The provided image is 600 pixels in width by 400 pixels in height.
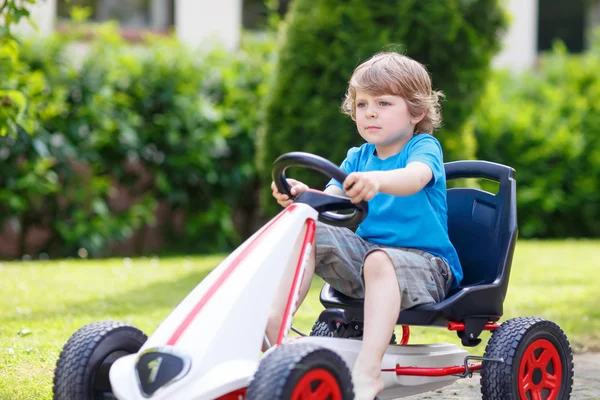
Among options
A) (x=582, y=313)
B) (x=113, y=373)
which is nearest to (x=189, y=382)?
(x=113, y=373)

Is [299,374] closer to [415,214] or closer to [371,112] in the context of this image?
[415,214]

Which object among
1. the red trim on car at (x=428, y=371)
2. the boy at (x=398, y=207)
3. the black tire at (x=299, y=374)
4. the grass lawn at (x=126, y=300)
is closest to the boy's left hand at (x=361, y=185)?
the boy at (x=398, y=207)

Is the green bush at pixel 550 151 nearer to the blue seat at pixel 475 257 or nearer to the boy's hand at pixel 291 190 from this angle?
the blue seat at pixel 475 257

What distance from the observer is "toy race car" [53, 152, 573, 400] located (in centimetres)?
263

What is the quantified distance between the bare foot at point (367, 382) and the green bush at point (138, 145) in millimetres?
5477

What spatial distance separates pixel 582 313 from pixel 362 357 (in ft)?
10.2

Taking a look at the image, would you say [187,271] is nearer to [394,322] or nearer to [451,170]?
[451,170]

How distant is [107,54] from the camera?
8625 mm

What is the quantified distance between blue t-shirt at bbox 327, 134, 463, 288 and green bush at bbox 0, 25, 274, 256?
515 cm

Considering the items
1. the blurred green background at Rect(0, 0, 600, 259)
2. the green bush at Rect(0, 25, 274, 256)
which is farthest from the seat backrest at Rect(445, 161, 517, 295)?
the green bush at Rect(0, 25, 274, 256)

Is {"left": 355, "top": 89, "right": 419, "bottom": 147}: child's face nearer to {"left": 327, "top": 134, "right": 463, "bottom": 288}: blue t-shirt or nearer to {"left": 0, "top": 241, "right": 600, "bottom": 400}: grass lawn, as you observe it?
{"left": 327, "top": 134, "right": 463, "bottom": 288}: blue t-shirt

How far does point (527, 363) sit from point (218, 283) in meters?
1.21

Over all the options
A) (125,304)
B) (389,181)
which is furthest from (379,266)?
(125,304)

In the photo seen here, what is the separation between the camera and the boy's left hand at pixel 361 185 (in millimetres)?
2879
